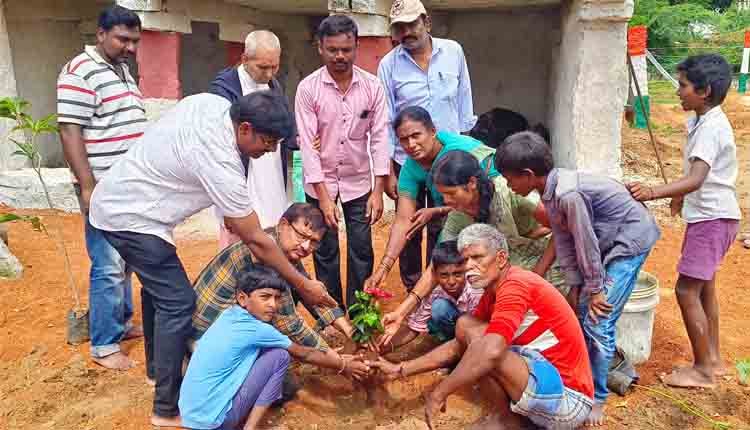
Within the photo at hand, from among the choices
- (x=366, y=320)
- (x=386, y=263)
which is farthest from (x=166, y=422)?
(x=386, y=263)

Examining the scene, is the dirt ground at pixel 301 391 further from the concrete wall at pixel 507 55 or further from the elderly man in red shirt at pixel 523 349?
the concrete wall at pixel 507 55

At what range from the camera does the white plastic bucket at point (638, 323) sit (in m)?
3.15

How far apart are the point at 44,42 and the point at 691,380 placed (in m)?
8.70

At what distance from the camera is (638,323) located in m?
3.20

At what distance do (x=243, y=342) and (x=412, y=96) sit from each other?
201 centimetres

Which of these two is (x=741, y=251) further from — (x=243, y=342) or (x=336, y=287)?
(x=243, y=342)

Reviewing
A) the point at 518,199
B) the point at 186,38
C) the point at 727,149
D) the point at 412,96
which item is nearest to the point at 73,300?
the point at 412,96

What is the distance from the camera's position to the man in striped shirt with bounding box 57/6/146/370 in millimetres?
3164

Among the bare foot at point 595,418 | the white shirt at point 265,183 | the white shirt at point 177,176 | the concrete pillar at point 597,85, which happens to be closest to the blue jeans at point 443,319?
the bare foot at point 595,418

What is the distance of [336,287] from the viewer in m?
3.84

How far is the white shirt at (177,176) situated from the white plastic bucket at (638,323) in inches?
77.9

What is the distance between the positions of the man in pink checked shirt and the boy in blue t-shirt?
95cm

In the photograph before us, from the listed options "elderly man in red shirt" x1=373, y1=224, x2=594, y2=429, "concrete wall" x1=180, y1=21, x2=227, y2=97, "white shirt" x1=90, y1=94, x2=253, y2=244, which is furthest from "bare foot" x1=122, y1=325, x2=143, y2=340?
"concrete wall" x1=180, y1=21, x2=227, y2=97

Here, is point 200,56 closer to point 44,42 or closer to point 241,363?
point 44,42
